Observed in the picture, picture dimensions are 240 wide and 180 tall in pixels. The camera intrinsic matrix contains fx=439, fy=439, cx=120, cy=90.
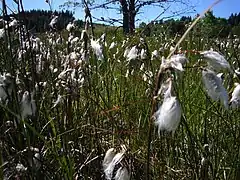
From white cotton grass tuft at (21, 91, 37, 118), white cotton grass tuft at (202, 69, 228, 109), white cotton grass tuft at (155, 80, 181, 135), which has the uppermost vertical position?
white cotton grass tuft at (202, 69, 228, 109)

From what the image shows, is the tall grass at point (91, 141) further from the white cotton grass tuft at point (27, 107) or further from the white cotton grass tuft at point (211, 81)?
the white cotton grass tuft at point (211, 81)

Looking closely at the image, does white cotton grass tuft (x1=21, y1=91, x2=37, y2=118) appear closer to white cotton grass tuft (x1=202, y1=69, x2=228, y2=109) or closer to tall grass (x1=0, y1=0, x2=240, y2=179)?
tall grass (x1=0, y1=0, x2=240, y2=179)

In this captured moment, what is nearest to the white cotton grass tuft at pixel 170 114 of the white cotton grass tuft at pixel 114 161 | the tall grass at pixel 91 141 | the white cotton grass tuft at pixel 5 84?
the white cotton grass tuft at pixel 114 161

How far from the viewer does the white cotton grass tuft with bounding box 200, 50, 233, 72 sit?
0.73 metres

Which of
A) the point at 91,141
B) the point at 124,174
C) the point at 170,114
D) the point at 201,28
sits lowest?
the point at 91,141

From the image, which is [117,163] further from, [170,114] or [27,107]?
[27,107]

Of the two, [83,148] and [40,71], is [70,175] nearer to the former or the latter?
[83,148]

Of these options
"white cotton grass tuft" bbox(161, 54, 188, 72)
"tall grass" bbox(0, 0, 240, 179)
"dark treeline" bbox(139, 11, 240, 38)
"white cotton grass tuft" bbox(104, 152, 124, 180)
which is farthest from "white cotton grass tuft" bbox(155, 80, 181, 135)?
"dark treeline" bbox(139, 11, 240, 38)

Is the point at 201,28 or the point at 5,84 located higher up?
the point at 201,28

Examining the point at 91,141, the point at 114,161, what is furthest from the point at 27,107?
the point at 91,141

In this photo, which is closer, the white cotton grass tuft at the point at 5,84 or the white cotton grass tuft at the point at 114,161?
the white cotton grass tuft at the point at 114,161

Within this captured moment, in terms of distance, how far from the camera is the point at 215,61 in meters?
0.74

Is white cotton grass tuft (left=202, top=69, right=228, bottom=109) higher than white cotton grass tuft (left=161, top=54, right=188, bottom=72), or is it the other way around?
white cotton grass tuft (left=161, top=54, right=188, bottom=72)

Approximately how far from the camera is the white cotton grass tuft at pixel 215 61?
2.40 ft
